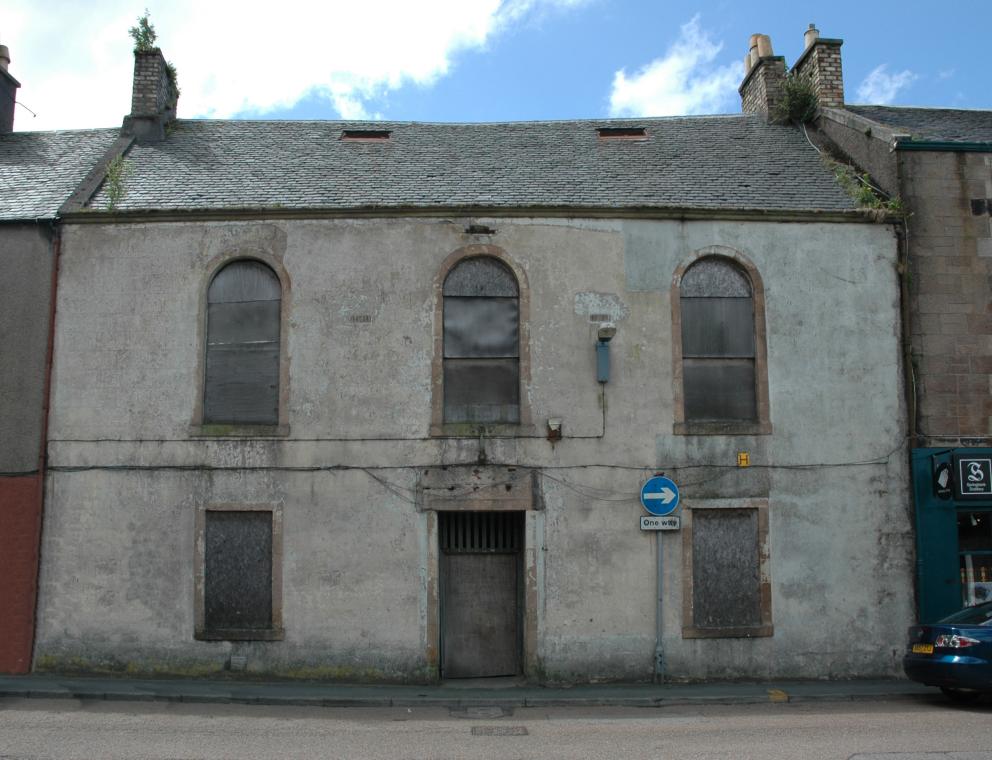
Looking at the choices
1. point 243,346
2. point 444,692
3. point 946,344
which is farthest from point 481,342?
point 946,344

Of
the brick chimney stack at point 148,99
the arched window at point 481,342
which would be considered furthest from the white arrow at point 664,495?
the brick chimney stack at point 148,99

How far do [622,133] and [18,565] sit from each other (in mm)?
12838

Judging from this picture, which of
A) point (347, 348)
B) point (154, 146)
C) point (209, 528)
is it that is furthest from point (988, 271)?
point (154, 146)

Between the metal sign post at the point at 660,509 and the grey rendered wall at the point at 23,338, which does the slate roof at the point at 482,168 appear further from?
the metal sign post at the point at 660,509

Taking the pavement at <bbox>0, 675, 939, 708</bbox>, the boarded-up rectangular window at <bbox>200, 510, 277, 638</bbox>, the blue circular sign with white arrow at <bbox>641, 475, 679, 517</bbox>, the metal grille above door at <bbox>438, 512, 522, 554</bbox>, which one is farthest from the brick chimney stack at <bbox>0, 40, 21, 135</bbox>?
the blue circular sign with white arrow at <bbox>641, 475, 679, 517</bbox>

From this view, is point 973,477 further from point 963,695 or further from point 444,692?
point 444,692

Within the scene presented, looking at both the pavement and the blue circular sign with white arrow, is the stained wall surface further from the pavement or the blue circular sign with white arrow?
the blue circular sign with white arrow

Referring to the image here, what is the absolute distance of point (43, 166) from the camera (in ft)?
52.1

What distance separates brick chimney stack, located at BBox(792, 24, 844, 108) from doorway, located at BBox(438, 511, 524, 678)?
34.0 feet

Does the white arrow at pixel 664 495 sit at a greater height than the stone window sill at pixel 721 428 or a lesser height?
lesser

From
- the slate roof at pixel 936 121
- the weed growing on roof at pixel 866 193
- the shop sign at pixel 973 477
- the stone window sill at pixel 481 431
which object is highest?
the slate roof at pixel 936 121

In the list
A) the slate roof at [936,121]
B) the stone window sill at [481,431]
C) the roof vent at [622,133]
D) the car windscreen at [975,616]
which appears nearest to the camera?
the car windscreen at [975,616]

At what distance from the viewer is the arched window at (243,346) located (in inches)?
525

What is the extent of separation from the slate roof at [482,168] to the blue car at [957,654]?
6.28 meters
